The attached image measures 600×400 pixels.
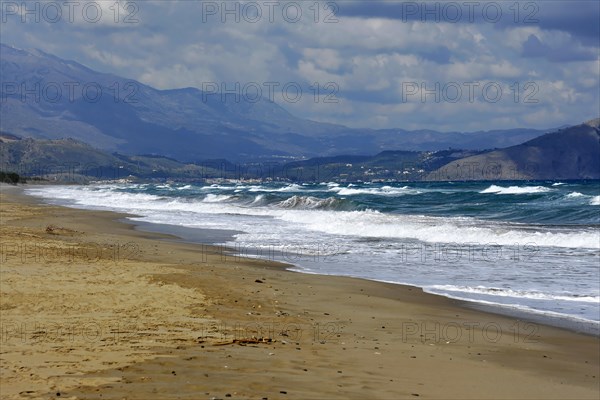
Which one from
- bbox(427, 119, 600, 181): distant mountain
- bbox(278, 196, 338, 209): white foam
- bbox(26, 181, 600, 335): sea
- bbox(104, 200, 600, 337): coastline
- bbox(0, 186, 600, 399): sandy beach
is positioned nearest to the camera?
bbox(0, 186, 600, 399): sandy beach

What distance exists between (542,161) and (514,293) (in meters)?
173

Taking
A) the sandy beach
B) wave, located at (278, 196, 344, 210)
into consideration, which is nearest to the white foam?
wave, located at (278, 196, 344, 210)

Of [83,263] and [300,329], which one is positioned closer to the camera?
[300,329]

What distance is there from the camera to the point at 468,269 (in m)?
19.8

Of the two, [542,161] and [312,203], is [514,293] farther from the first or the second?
[542,161]

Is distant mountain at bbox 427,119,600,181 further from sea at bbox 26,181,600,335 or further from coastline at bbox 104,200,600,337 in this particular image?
coastline at bbox 104,200,600,337

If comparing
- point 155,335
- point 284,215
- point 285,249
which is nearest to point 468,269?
point 285,249

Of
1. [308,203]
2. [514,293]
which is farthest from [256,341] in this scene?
[308,203]

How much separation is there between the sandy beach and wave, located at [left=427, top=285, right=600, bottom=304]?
0.98 m

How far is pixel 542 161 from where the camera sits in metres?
180

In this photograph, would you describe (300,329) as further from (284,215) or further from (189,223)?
(284,215)

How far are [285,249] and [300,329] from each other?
1361 cm

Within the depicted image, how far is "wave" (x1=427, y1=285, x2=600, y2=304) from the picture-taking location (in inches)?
598

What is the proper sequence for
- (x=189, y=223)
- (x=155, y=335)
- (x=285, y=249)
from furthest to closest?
(x=189, y=223)
(x=285, y=249)
(x=155, y=335)
